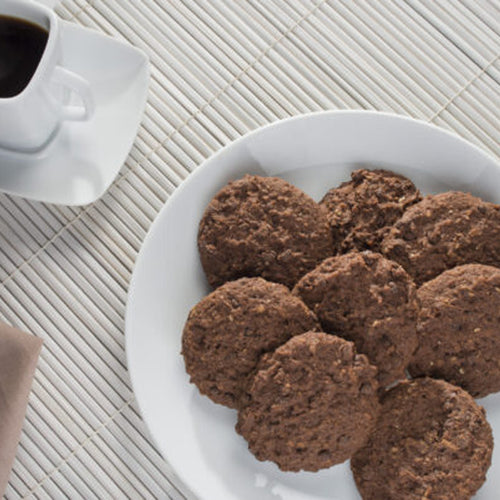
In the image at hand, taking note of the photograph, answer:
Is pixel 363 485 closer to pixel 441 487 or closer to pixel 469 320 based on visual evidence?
pixel 441 487

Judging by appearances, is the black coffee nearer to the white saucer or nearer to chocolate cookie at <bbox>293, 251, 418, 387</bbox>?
the white saucer

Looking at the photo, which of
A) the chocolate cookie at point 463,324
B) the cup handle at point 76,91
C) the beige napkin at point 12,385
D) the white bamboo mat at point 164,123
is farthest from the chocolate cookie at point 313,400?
the cup handle at point 76,91

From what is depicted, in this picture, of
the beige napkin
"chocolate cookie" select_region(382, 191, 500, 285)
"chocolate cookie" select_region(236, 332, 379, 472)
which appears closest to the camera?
"chocolate cookie" select_region(236, 332, 379, 472)

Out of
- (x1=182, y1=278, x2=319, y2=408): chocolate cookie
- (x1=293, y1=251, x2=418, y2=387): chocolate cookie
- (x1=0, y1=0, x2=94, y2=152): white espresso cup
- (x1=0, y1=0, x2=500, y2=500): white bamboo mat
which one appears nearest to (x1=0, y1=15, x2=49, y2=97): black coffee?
(x1=0, y1=0, x2=94, y2=152): white espresso cup

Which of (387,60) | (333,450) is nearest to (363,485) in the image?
(333,450)

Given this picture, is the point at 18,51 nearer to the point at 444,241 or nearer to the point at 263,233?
the point at 263,233

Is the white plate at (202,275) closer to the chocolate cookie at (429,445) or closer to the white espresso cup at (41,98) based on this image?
the chocolate cookie at (429,445)

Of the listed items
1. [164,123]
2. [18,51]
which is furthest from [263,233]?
[18,51]
